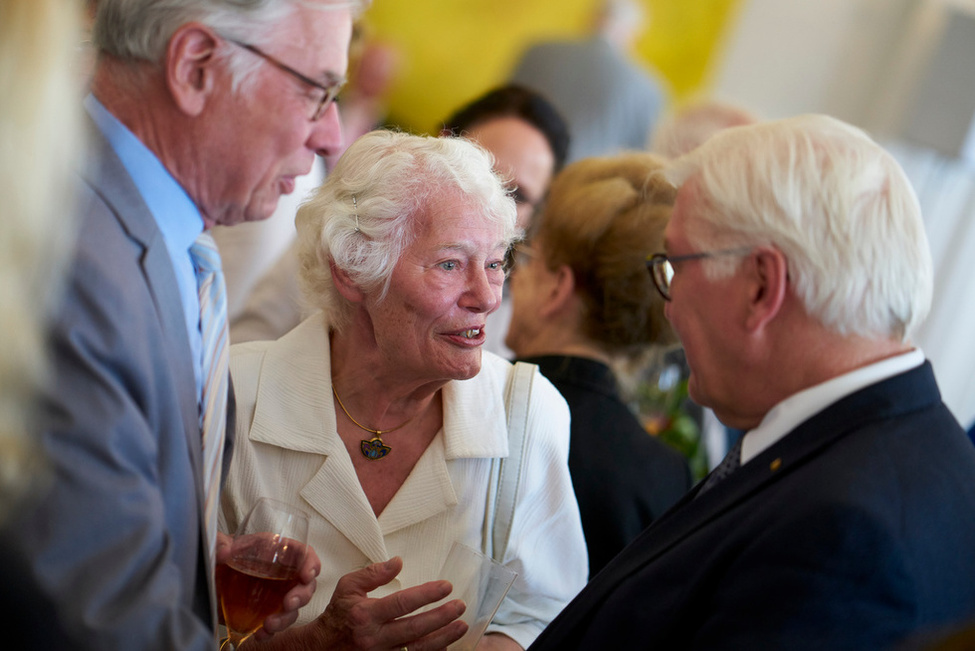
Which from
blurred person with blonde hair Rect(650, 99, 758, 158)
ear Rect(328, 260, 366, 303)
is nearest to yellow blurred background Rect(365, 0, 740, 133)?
blurred person with blonde hair Rect(650, 99, 758, 158)

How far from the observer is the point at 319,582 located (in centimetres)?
192

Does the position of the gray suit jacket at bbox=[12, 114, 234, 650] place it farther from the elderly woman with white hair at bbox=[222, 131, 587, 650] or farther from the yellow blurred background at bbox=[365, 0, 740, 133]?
the yellow blurred background at bbox=[365, 0, 740, 133]

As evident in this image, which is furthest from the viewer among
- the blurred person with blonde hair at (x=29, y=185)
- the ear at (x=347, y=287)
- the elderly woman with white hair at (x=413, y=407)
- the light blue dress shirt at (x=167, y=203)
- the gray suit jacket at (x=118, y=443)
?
the ear at (x=347, y=287)

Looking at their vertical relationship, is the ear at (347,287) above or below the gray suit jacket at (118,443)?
below

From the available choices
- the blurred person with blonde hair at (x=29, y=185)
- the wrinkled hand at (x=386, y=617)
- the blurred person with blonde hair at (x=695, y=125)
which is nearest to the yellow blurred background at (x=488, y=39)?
the blurred person with blonde hair at (x=695, y=125)

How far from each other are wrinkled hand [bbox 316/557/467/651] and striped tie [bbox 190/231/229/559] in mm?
265

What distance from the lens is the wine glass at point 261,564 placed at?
1546 mm

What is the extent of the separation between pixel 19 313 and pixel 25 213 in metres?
0.11

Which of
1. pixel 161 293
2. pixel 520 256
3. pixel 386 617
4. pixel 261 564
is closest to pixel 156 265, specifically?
pixel 161 293

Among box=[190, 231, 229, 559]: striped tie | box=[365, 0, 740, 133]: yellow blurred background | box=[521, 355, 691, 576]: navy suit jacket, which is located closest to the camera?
box=[190, 231, 229, 559]: striped tie

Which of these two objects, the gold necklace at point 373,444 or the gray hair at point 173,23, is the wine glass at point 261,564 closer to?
the gold necklace at point 373,444

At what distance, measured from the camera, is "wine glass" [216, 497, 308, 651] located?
5.07ft

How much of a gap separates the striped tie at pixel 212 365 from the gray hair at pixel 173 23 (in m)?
0.33

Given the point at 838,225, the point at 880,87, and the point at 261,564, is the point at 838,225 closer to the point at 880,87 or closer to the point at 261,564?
the point at 261,564
